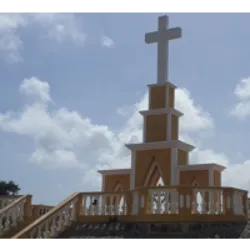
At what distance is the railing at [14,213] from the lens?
12336 millimetres

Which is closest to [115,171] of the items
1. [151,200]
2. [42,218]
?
[151,200]

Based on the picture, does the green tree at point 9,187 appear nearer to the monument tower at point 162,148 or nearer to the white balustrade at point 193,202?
the monument tower at point 162,148

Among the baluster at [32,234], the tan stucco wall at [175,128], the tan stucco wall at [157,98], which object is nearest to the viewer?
the baluster at [32,234]

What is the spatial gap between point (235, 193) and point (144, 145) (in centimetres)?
689

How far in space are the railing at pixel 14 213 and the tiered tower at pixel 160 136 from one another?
16.4 feet

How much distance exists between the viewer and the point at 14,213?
12.8m

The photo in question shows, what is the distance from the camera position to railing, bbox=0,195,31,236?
40.5ft

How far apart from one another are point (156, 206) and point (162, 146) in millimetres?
6379

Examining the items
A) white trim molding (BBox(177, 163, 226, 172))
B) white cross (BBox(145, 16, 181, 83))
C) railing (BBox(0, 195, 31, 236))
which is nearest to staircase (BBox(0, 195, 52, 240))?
railing (BBox(0, 195, 31, 236))

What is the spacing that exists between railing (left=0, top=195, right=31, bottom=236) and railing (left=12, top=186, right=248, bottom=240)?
1.82 m

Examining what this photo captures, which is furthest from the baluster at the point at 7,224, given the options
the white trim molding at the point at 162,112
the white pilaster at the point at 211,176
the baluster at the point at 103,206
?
the white pilaster at the point at 211,176

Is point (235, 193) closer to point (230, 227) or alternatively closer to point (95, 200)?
point (230, 227)

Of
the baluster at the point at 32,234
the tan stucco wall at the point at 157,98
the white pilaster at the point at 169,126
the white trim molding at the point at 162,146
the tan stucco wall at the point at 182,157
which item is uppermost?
the tan stucco wall at the point at 157,98

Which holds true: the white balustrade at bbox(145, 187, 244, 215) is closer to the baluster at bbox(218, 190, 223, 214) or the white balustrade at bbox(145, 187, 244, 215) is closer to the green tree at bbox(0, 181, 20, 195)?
the baluster at bbox(218, 190, 223, 214)
